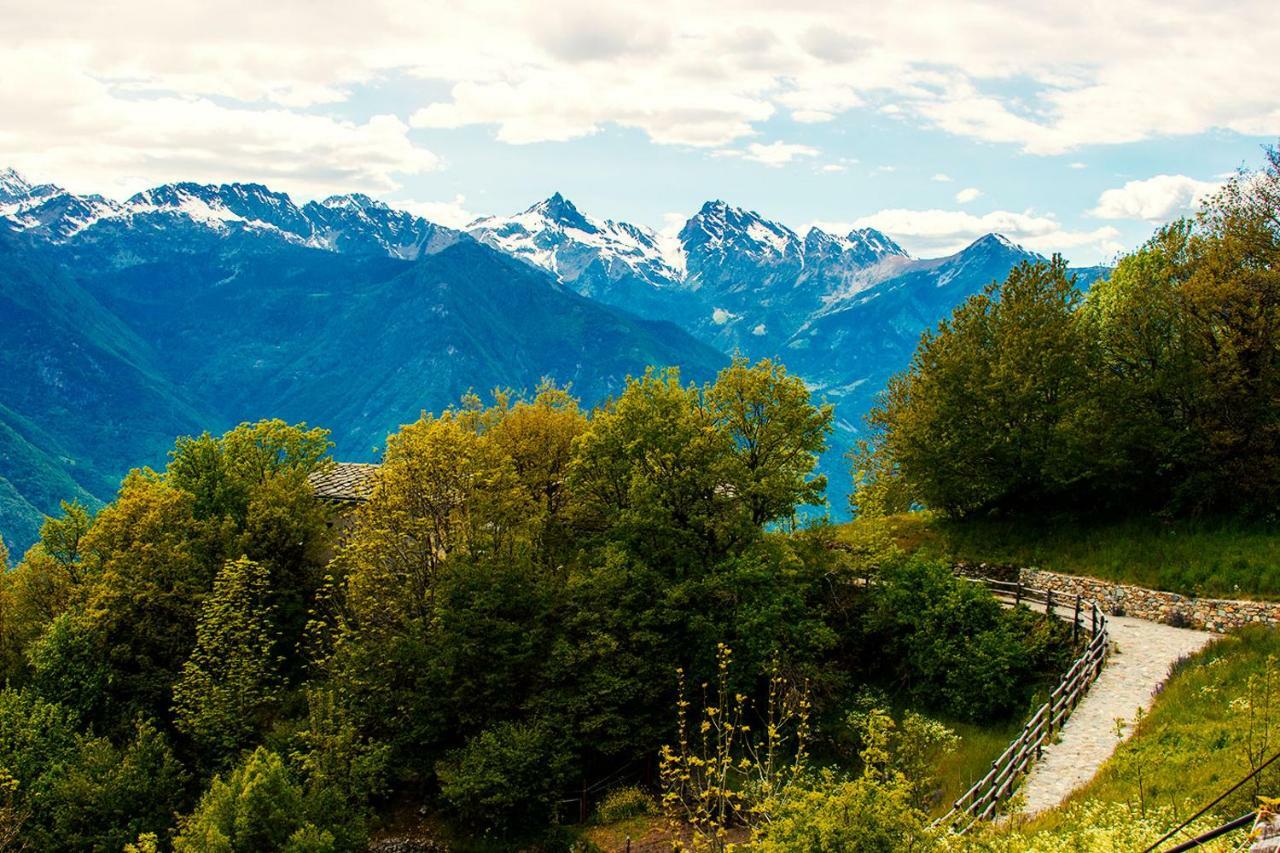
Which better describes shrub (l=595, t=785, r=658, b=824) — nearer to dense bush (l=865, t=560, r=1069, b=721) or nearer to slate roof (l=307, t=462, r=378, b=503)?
dense bush (l=865, t=560, r=1069, b=721)

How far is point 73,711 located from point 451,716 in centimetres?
1696

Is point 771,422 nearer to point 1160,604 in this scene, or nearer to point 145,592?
point 1160,604

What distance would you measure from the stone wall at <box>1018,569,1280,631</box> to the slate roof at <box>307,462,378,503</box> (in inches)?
1371

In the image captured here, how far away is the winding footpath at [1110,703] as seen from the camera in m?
21.6

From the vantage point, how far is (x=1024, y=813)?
19.8 m

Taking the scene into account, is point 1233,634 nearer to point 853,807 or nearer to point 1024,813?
point 1024,813

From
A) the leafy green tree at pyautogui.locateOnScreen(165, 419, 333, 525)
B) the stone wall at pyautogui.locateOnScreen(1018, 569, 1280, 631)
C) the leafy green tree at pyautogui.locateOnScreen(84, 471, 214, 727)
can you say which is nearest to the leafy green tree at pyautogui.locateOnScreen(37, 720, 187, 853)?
the leafy green tree at pyautogui.locateOnScreen(84, 471, 214, 727)

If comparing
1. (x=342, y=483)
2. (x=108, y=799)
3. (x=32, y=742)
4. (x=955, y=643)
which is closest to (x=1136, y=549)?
(x=955, y=643)

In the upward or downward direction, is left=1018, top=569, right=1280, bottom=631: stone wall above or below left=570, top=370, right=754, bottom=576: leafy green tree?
below

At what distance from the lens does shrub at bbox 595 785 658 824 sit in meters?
30.8

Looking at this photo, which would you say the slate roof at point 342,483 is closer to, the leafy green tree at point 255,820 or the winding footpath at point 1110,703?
the leafy green tree at point 255,820

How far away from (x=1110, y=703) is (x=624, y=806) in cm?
1661

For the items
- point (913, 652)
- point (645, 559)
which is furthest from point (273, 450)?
point (913, 652)

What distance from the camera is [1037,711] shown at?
88.5 ft
